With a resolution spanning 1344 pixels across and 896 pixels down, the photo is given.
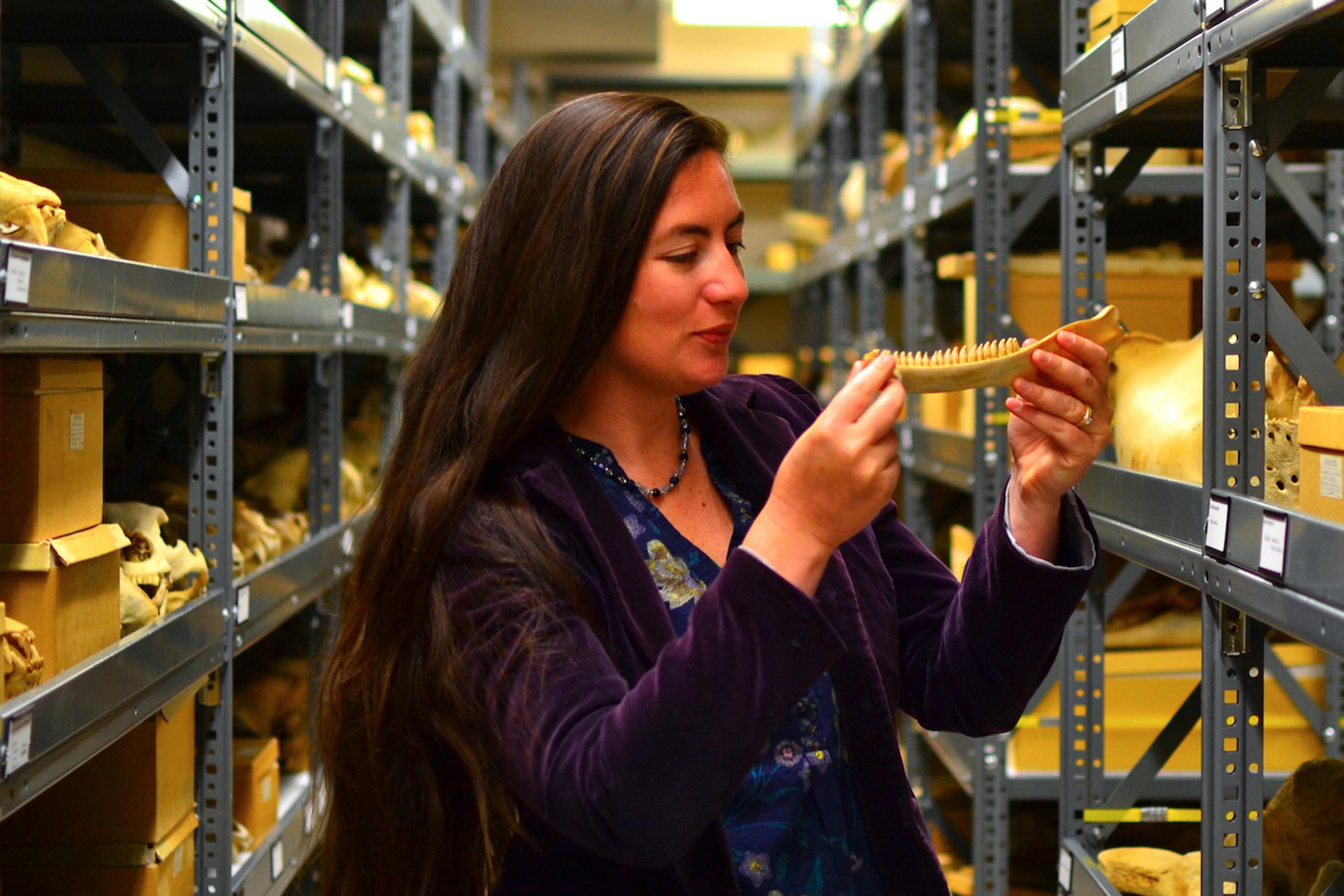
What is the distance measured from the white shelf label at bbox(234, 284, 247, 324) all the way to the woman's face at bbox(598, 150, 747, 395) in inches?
52.0

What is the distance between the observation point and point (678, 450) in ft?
4.88

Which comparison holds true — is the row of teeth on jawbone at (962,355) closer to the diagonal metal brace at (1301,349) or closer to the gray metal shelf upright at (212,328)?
the diagonal metal brace at (1301,349)

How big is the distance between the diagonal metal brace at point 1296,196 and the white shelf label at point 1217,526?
1.95ft

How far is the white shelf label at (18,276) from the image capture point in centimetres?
143

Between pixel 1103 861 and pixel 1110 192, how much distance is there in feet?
3.82

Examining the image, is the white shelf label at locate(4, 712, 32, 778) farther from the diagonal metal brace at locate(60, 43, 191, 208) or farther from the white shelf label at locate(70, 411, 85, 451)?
the diagonal metal brace at locate(60, 43, 191, 208)

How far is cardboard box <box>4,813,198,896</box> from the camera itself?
213cm

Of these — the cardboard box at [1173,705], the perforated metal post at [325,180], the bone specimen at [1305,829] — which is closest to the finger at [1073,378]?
the bone specimen at [1305,829]

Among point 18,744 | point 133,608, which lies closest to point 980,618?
point 18,744

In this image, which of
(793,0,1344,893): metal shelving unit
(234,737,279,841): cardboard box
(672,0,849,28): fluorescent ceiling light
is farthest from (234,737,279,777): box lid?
(672,0,849,28): fluorescent ceiling light

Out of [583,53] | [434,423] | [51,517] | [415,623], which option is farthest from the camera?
[583,53]

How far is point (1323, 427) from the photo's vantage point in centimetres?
141

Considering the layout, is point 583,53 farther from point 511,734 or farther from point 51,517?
point 511,734

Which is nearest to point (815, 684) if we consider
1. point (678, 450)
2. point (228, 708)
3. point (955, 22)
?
point (678, 450)
